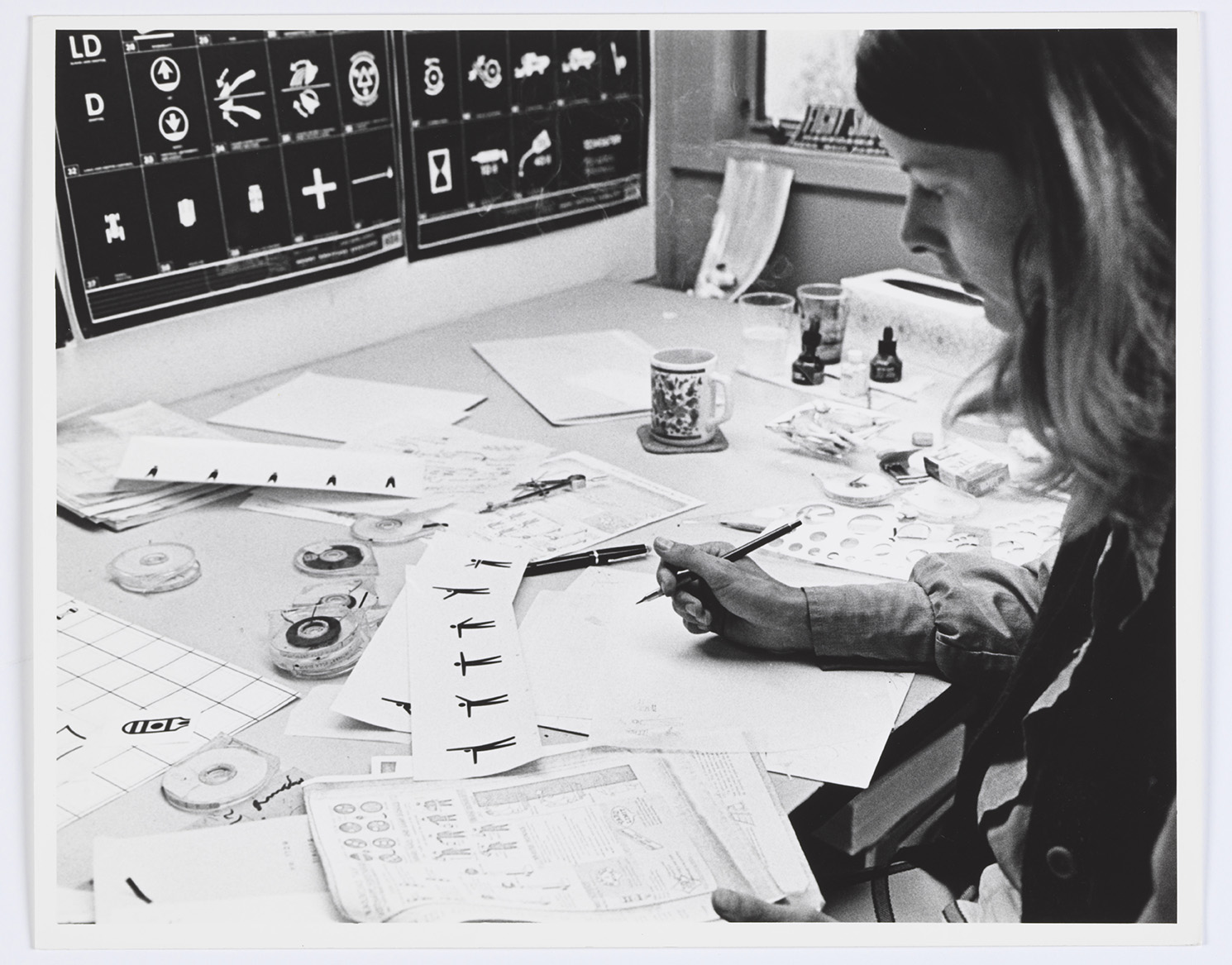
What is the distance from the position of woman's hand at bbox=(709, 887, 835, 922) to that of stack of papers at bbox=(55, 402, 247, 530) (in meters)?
0.76

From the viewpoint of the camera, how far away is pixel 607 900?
0.79 meters

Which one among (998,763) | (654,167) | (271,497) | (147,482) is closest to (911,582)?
(998,763)

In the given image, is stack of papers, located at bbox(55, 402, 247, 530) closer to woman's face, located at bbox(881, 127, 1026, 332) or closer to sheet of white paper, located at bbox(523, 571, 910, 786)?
sheet of white paper, located at bbox(523, 571, 910, 786)

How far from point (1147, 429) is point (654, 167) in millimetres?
1315

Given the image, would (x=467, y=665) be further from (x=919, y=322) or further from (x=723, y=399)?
(x=919, y=322)

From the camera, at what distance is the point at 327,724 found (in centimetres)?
93

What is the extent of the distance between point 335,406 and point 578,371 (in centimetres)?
34

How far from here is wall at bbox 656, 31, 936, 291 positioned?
72.3 inches

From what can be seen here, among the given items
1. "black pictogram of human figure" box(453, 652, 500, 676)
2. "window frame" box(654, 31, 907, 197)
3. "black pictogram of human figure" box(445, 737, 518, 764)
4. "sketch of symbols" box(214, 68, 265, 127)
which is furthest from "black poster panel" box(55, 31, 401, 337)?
"black pictogram of human figure" box(445, 737, 518, 764)

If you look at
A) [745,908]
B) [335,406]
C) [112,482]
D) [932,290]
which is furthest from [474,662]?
[932,290]

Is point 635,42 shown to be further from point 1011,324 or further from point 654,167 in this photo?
point 1011,324

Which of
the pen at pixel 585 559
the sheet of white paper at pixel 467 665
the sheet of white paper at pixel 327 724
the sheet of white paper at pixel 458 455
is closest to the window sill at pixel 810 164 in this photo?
the sheet of white paper at pixel 458 455

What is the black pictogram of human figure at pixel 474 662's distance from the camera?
99cm

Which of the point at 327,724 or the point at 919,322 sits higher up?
the point at 919,322
